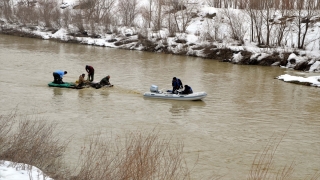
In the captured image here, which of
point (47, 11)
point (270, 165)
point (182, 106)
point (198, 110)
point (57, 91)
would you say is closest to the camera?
point (270, 165)

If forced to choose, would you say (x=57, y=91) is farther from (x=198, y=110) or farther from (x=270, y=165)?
(x=270, y=165)

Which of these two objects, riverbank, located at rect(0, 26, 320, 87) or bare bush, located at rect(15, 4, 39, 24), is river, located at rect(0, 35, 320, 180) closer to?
riverbank, located at rect(0, 26, 320, 87)

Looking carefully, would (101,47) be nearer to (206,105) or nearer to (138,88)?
(138,88)

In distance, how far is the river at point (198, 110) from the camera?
1268 centimetres

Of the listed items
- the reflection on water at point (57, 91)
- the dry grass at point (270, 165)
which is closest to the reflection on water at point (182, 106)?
the dry grass at point (270, 165)

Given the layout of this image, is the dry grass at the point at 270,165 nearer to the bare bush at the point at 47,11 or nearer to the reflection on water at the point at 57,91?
the reflection on water at the point at 57,91

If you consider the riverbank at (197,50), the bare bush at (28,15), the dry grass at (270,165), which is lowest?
the dry grass at (270,165)

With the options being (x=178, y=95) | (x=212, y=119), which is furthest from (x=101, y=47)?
(x=212, y=119)

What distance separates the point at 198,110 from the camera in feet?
61.1

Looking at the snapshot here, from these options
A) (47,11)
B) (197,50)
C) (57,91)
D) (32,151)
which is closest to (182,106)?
(57,91)

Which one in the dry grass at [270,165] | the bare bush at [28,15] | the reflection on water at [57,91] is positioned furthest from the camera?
the bare bush at [28,15]

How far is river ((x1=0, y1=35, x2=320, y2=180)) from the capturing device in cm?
1268

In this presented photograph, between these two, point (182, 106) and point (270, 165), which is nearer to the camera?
point (270, 165)

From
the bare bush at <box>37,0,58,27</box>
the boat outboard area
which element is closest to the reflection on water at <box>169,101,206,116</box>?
the boat outboard area
